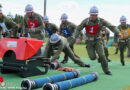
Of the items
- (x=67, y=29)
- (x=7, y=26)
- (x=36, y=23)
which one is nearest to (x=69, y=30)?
(x=67, y=29)

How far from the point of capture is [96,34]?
8375 mm

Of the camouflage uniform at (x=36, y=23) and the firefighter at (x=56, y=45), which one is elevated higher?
the camouflage uniform at (x=36, y=23)

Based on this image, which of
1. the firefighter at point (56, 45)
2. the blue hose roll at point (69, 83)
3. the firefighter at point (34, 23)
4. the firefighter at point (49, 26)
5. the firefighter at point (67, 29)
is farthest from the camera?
the firefighter at point (67, 29)

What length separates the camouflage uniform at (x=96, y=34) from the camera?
808 centimetres

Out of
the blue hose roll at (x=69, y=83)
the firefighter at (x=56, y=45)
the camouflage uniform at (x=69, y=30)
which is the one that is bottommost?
the blue hose roll at (x=69, y=83)

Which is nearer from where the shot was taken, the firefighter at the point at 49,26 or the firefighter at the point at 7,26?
the firefighter at the point at 7,26

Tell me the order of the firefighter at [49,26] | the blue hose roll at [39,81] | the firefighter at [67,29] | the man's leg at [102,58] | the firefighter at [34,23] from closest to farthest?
1. the blue hose roll at [39,81]
2. the man's leg at [102,58]
3. the firefighter at [34,23]
4. the firefighter at [49,26]
5. the firefighter at [67,29]

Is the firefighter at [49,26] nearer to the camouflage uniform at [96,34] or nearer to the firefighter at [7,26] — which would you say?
the firefighter at [7,26]

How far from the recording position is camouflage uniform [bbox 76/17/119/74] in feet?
26.5

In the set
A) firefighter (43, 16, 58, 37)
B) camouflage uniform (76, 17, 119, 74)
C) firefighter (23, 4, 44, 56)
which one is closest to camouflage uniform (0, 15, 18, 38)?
firefighter (23, 4, 44, 56)

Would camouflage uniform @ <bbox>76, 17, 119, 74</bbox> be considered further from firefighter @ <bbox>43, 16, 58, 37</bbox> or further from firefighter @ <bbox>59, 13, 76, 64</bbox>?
firefighter @ <bbox>59, 13, 76, 64</bbox>

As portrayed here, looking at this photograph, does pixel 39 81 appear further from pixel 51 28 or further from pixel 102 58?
pixel 51 28

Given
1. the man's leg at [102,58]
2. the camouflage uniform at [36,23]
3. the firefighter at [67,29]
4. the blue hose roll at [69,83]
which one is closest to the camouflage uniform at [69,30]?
the firefighter at [67,29]

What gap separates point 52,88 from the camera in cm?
479
